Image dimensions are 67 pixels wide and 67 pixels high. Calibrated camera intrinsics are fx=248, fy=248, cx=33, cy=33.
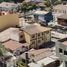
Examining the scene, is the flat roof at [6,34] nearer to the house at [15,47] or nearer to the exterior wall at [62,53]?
the house at [15,47]

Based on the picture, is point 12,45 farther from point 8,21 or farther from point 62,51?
point 62,51

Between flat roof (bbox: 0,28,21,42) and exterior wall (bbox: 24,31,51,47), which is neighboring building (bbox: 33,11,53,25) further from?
exterior wall (bbox: 24,31,51,47)

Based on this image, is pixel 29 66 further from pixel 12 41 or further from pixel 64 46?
pixel 12 41

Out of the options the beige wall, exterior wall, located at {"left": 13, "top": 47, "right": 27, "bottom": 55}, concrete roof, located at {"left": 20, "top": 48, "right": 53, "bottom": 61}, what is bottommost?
exterior wall, located at {"left": 13, "top": 47, "right": 27, "bottom": 55}

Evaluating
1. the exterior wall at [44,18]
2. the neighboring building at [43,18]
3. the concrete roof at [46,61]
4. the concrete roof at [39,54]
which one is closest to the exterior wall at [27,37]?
the concrete roof at [39,54]

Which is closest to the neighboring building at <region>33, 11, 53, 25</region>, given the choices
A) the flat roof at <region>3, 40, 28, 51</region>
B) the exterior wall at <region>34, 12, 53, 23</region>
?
the exterior wall at <region>34, 12, 53, 23</region>

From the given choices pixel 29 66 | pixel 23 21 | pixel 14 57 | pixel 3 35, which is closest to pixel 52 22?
pixel 23 21

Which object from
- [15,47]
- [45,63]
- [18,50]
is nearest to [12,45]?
[15,47]
